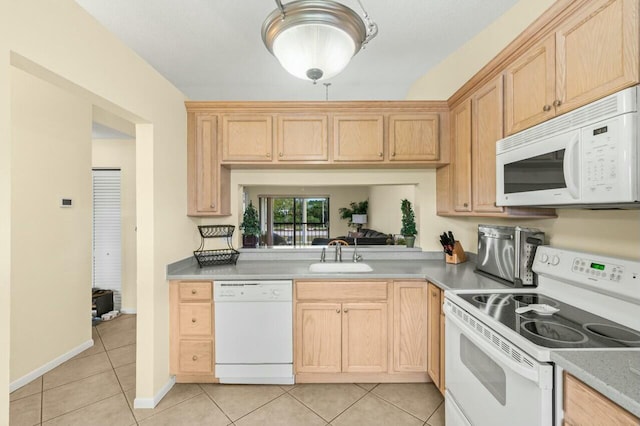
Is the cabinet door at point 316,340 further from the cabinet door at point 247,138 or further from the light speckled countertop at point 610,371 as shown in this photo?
the light speckled countertop at point 610,371

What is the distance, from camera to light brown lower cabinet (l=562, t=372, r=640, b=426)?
2.64 feet

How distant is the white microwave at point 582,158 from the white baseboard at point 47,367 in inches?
151

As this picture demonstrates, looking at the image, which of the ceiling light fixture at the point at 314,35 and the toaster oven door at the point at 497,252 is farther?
the toaster oven door at the point at 497,252

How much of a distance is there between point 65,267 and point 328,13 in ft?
10.5

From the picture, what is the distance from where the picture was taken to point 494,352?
1.23m

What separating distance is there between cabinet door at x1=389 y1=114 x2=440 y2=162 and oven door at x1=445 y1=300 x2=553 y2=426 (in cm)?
132

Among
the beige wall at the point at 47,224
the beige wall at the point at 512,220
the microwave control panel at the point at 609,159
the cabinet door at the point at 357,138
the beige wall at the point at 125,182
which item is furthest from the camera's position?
the beige wall at the point at 125,182

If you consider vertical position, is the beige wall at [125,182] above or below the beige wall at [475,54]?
below

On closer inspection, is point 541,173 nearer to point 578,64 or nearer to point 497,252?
point 578,64

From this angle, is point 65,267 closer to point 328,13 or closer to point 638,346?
point 328,13

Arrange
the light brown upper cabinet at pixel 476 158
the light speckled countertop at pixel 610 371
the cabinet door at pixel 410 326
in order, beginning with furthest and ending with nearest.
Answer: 1. the cabinet door at pixel 410 326
2. the light brown upper cabinet at pixel 476 158
3. the light speckled countertop at pixel 610 371

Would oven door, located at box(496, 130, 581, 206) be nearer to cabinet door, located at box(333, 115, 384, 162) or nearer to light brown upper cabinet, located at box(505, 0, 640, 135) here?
light brown upper cabinet, located at box(505, 0, 640, 135)

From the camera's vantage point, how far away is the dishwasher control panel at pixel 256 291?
2.19 m

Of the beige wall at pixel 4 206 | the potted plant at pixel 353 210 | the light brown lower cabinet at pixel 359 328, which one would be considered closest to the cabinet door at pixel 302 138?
the light brown lower cabinet at pixel 359 328
